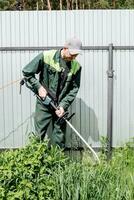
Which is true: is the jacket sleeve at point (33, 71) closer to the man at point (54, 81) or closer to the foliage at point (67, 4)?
the man at point (54, 81)

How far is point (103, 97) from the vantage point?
7742mm

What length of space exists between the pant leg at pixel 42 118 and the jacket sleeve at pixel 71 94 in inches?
8.5

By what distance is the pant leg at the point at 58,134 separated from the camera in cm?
707

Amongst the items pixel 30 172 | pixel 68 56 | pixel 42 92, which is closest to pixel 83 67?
pixel 68 56

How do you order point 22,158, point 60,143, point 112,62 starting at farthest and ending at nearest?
1. point 112,62
2. point 60,143
3. point 22,158

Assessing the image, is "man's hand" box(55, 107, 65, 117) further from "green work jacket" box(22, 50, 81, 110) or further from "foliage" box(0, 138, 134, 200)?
"foliage" box(0, 138, 134, 200)

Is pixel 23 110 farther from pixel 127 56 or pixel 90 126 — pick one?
pixel 127 56

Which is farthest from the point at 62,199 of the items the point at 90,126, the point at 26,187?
the point at 90,126

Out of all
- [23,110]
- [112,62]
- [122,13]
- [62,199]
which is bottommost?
[62,199]

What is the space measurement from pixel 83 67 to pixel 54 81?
0.83m

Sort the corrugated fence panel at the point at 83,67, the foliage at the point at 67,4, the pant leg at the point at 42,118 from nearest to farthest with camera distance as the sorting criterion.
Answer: the pant leg at the point at 42,118 → the corrugated fence panel at the point at 83,67 → the foliage at the point at 67,4

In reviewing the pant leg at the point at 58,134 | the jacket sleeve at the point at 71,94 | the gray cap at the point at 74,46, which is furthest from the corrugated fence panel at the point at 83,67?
the gray cap at the point at 74,46

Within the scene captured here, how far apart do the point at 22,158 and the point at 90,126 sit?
6.53 feet

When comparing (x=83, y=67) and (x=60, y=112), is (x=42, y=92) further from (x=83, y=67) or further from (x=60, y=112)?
(x=83, y=67)
